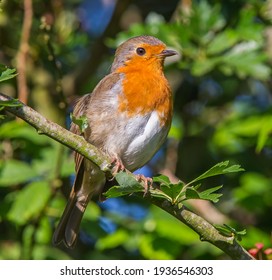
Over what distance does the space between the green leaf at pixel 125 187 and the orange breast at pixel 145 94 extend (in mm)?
1216

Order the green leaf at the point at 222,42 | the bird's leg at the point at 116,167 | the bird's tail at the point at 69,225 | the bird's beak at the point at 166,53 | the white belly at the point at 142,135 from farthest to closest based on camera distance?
Answer: the green leaf at the point at 222,42
the bird's beak at the point at 166,53
the bird's tail at the point at 69,225
the white belly at the point at 142,135
the bird's leg at the point at 116,167

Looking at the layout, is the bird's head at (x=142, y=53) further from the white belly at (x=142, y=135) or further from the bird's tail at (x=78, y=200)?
the bird's tail at (x=78, y=200)

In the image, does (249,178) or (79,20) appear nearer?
(249,178)

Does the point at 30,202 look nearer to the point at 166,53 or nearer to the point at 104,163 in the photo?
the point at 166,53

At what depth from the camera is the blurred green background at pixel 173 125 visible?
4.66m

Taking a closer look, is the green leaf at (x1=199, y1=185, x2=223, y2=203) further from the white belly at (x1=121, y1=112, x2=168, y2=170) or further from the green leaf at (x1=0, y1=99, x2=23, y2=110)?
the white belly at (x1=121, y1=112, x2=168, y2=170)

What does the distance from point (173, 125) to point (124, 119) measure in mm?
1034

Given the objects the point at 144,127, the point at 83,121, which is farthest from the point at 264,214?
the point at 83,121

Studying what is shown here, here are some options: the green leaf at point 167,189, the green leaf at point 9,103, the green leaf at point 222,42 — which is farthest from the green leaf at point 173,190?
the green leaf at point 222,42

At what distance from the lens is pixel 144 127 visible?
4.19 metres

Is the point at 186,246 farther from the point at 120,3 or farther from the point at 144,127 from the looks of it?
the point at 120,3

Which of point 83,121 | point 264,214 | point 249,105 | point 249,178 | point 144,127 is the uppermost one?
point 83,121

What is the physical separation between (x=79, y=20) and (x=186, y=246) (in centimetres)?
202

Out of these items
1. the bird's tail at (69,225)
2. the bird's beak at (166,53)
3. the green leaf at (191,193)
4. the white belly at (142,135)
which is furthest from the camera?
the bird's beak at (166,53)
